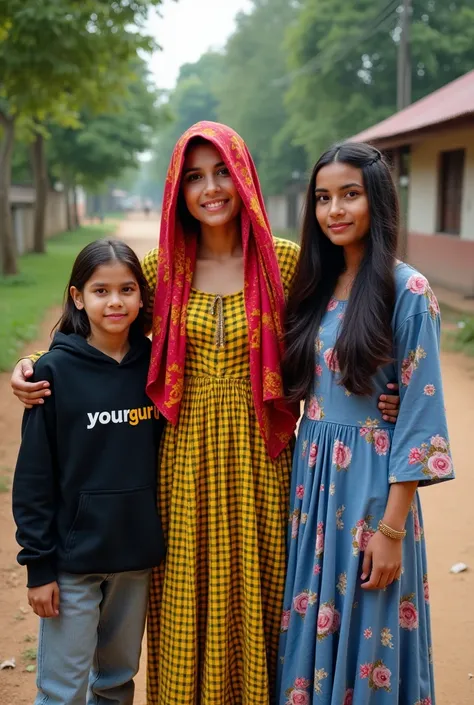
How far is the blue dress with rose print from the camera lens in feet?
6.32

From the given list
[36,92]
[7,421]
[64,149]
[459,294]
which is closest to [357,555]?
[7,421]

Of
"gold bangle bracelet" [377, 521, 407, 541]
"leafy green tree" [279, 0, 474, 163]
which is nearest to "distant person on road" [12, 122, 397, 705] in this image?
"gold bangle bracelet" [377, 521, 407, 541]

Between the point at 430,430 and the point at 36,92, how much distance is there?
7781 mm

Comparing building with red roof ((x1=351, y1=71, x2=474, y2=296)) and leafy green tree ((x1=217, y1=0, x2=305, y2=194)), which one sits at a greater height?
leafy green tree ((x1=217, y1=0, x2=305, y2=194))

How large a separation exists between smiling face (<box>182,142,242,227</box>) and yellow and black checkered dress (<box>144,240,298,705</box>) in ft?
0.82

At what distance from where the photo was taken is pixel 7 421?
6246 mm

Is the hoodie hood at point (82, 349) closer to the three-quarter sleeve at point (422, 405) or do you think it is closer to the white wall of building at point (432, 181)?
the three-quarter sleeve at point (422, 405)

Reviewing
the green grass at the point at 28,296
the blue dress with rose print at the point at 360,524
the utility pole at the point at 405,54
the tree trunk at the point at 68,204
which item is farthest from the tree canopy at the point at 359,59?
the blue dress with rose print at the point at 360,524

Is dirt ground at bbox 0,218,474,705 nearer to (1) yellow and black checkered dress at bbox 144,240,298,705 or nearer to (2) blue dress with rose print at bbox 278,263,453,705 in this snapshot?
(2) blue dress with rose print at bbox 278,263,453,705

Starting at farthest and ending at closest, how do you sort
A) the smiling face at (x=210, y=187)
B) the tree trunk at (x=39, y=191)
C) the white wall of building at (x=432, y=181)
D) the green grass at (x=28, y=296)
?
the tree trunk at (x=39, y=191)
the white wall of building at (x=432, y=181)
the green grass at (x=28, y=296)
the smiling face at (x=210, y=187)

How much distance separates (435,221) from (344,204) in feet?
43.2

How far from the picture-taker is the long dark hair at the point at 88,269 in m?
2.17

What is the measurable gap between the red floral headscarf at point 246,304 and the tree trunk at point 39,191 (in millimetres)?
17999

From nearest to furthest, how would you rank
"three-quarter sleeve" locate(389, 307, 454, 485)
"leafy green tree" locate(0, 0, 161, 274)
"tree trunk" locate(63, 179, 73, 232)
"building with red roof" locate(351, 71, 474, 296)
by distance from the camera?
"three-quarter sleeve" locate(389, 307, 454, 485) → "leafy green tree" locate(0, 0, 161, 274) → "building with red roof" locate(351, 71, 474, 296) → "tree trunk" locate(63, 179, 73, 232)
